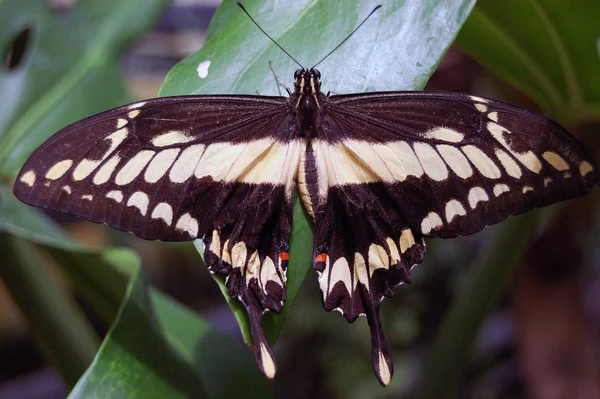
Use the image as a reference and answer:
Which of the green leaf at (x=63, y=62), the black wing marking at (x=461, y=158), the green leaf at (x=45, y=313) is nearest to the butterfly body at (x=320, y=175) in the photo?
the black wing marking at (x=461, y=158)

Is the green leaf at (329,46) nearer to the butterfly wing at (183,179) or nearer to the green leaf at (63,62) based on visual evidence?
the butterfly wing at (183,179)

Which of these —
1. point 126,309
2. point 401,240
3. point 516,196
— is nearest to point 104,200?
point 126,309

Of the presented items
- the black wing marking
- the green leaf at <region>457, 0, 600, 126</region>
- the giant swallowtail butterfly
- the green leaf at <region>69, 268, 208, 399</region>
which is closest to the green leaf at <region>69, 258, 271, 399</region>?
the green leaf at <region>69, 268, 208, 399</region>

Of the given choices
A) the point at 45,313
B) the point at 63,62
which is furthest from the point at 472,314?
the point at 63,62

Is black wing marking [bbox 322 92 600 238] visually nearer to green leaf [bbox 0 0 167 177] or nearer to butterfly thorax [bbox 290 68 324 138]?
butterfly thorax [bbox 290 68 324 138]

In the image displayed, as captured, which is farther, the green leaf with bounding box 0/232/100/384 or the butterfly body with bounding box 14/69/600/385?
the green leaf with bounding box 0/232/100/384

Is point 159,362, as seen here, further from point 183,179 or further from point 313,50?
point 313,50
